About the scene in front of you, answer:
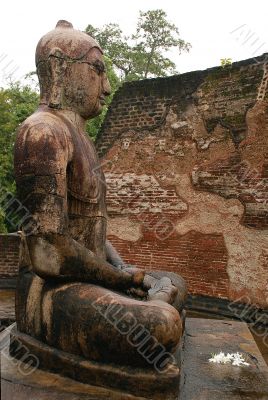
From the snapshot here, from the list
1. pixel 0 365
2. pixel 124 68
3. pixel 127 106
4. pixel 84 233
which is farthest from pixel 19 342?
pixel 124 68

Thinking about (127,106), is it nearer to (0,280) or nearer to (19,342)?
(0,280)

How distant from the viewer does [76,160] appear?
2.44 metres

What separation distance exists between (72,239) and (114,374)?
2.18ft

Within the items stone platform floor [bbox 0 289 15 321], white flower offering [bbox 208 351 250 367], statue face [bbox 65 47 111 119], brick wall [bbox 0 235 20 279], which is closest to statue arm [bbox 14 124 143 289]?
statue face [bbox 65 47 111 119]

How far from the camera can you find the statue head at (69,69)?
2561 millimetres

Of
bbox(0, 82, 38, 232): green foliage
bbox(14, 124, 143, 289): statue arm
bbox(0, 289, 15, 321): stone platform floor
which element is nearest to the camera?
bbox(14, 124, 143, 289): statue arm

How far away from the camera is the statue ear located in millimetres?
2537

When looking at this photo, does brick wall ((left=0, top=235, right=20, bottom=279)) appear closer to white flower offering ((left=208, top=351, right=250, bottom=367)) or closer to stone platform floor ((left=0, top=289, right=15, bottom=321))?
stone platform floor ((left=0, top=289, right=15, bottom=321))

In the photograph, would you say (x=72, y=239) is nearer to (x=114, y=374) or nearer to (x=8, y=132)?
(x=114, y=374)

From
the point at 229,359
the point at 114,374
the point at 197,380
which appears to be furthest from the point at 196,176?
the point at 114,374

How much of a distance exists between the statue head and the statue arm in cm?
38

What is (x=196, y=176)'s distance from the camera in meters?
6.75

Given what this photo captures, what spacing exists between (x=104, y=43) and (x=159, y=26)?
2489 mm

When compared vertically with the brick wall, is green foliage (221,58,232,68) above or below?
above
